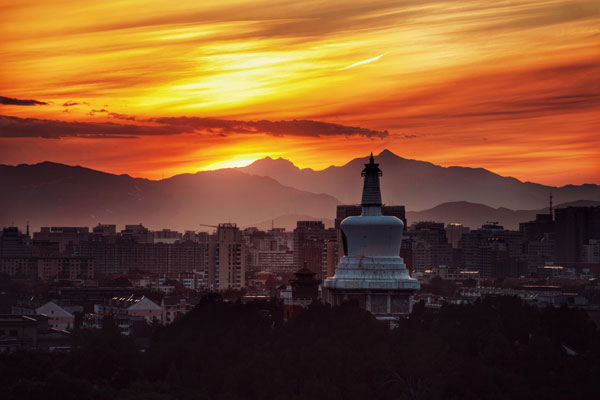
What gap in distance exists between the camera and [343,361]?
4822 cm

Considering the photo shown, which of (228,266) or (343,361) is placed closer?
(343,361)

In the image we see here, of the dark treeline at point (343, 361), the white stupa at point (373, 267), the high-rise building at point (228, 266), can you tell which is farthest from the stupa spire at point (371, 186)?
the high-rise building at point (228, 266)

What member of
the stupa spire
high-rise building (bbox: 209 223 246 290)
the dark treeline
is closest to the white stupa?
the stupa spire

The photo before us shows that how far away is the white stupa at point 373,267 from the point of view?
59.0m

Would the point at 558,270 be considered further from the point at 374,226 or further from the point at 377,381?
the point at 377,381

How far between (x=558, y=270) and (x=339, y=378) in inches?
5987

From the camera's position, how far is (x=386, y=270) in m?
59.7

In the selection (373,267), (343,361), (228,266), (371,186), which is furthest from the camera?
(228,266)

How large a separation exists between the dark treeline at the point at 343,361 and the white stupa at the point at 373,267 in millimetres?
1212

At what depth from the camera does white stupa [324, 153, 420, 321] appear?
59.0 meters

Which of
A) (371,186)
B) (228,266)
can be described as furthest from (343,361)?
(228,266)

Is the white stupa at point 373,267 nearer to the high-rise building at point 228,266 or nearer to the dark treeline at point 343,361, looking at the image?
the dark treeline at point 343,361

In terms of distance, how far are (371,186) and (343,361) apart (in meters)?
14.0

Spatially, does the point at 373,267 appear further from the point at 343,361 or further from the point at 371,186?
the point at 343,361
